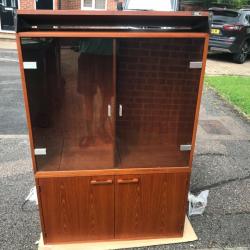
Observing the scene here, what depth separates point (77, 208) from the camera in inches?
115

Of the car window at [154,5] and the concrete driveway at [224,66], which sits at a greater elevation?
the car window at [154,5]

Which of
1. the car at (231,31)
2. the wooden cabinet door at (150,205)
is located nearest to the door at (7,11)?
the car at (231,31)

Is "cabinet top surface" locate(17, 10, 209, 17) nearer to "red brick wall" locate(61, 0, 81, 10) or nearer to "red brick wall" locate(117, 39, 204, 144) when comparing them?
"red brick wall" locate(117, 39, 204, 144)

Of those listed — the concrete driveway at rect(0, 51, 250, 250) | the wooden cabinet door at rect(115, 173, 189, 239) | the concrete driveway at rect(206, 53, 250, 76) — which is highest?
the wooden cabinet door at rect(115, 173, 189, 239)

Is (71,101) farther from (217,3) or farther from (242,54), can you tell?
(217,3)

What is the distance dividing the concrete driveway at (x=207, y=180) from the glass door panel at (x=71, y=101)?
905mm

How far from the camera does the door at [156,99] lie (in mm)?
2625

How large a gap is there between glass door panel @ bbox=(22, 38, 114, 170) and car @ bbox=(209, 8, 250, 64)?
8.90 metres

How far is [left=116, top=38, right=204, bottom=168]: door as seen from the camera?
262cm

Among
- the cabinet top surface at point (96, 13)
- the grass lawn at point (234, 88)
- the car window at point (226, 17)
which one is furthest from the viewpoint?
the car window at point (226, 17)

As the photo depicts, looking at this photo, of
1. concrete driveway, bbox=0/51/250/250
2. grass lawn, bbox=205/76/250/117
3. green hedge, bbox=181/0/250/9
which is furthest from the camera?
green hedge, bbox=181/0/250/9

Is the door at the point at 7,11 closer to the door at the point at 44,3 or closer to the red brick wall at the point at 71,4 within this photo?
the door at the point at 44,3

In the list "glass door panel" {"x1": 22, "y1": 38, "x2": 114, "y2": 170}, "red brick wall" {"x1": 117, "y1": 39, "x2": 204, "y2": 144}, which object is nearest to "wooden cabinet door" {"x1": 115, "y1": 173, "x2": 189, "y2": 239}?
"glass door panel" {"x1": 22, "y1": 38, "x2": 114, "y2": 170}

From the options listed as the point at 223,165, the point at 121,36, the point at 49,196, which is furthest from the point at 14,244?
the point at 223,165
